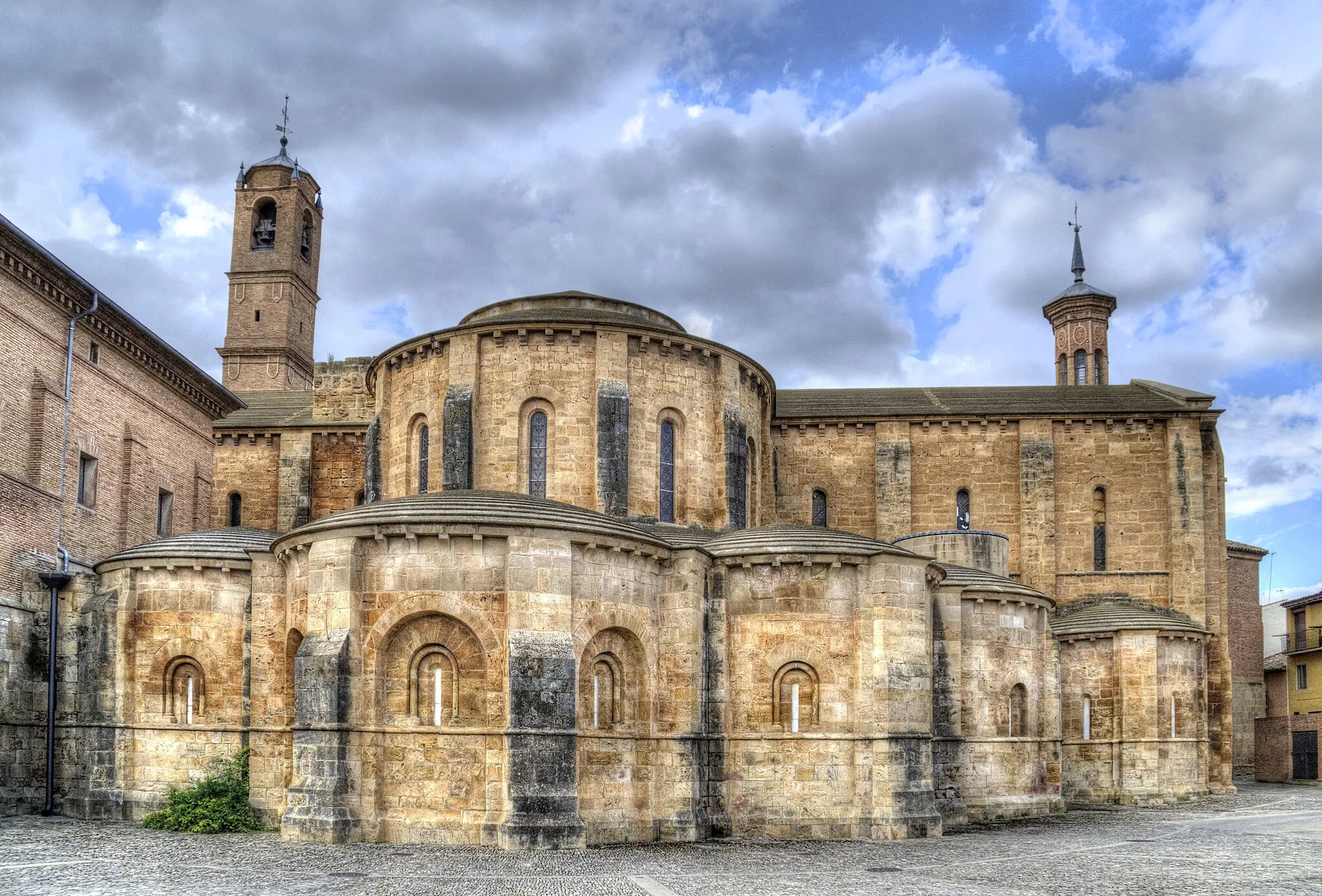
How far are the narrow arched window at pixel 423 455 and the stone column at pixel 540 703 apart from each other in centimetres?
892

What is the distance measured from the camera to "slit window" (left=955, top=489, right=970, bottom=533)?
38.0m

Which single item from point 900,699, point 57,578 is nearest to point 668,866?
point 900,699

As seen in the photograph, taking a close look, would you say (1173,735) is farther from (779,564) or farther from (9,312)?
(9,312)

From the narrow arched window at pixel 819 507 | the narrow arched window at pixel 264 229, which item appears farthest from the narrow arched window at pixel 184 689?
the narrow arched window at pixel 264 229

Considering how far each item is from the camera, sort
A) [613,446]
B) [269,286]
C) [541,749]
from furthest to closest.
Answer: [269,286] → [613,446] → [541,749]

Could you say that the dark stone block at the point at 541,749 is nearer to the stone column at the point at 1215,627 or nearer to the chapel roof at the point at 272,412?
the chapel roof at the point at 272,412

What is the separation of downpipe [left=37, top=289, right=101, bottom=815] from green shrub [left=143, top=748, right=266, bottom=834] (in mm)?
2704

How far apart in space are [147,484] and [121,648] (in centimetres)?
816

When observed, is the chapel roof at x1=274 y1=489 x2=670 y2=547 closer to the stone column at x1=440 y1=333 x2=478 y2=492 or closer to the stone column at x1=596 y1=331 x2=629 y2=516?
the stone column at x1=596 y1=331 x2=629 y2=516

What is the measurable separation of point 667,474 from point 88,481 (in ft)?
44.8

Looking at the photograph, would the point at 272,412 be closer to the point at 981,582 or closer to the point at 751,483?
the point at 751,483

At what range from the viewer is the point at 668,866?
60.2ft

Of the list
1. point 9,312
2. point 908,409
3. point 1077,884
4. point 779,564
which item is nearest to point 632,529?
point 779,564

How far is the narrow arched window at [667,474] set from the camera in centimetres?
2770
